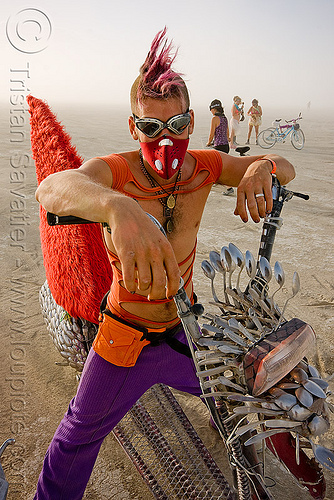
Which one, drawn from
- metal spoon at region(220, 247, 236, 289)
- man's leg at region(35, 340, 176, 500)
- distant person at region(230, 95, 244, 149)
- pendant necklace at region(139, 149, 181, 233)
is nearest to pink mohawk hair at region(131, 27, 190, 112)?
pendant necklace at region(139, 149, 181, 233)

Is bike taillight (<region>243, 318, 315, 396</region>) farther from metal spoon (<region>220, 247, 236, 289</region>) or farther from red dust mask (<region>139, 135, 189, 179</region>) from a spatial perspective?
red dust mask (<region>139, 135, 189, 179</region>)

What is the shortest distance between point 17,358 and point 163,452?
1490 millimetres

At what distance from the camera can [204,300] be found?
3998 mm

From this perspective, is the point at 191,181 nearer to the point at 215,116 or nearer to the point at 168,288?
the point at 168,288

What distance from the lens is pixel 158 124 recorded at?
166cm

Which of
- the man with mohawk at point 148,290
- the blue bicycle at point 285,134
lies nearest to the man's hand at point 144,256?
the man with mohawk at point 148,290

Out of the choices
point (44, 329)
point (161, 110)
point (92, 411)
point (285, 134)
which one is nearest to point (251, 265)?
point (161, 110)

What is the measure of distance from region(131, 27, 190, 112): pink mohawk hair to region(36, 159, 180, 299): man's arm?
2.01 ft

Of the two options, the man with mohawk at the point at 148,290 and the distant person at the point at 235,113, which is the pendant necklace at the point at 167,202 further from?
the distant person at the point at 235,113

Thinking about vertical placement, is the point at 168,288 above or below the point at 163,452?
above

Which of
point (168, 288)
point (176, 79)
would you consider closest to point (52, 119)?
point (176, 79)

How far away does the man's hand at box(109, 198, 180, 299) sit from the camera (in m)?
1.04

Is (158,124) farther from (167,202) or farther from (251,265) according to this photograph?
(251,265)

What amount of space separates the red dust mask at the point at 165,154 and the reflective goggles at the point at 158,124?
3 centimetres
